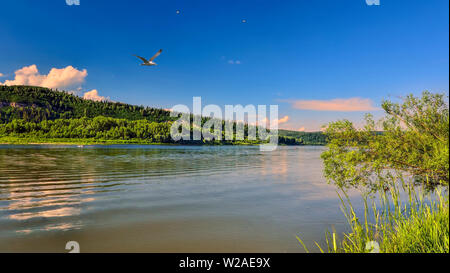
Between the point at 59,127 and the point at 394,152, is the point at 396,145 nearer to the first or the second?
the point at 394,152

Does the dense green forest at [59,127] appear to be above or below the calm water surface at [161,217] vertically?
above

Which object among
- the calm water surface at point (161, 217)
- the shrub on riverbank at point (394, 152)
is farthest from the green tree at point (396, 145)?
the calm water surface at point (161, 217)

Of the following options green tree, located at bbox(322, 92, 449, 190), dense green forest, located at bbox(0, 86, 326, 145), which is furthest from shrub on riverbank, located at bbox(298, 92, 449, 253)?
dense green forest, located at bbox(0, 86, 326, 145)

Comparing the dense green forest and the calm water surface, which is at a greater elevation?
the dense green forest

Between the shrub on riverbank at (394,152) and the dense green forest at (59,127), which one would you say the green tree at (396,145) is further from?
the dense green forest at (59,127)

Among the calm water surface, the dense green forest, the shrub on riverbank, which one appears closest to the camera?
the shrub on riverbank

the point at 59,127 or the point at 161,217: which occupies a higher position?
the point at 59,127

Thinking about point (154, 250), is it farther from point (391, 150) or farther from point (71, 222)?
point (391, 150)

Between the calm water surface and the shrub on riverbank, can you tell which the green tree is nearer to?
the shrub on riverbank

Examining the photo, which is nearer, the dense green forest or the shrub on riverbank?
the shrub on riverbank

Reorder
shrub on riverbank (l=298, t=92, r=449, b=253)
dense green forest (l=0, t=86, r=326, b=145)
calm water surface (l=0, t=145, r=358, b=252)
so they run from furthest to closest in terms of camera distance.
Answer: dense green forest (l=0, t=86, r=326, b=145)
calm water surface (l=0, t=145, r=358, b=252)
shrub on riverbank (l=298, t=92, r=449, b=253)

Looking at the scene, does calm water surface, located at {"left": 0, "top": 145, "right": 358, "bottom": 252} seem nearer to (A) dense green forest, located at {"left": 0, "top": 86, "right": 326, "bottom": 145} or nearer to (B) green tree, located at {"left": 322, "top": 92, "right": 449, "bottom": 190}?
(B) green tree, located at {"left": 322, "top": 92, "right": 449, "bottom": 190}

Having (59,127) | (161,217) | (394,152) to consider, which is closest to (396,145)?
(394,152)
